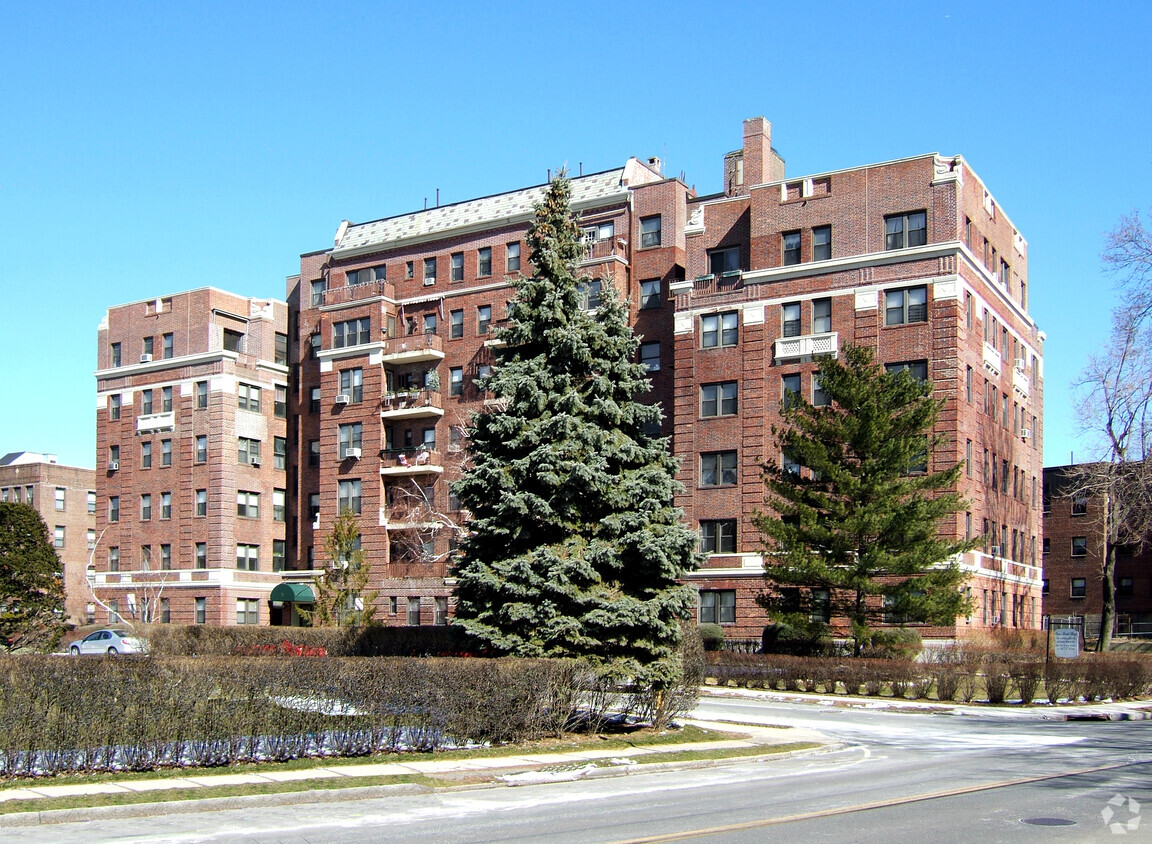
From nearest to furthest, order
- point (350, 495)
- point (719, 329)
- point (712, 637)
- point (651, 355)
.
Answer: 1. point (712, 637)
2. point (719, 329)
3. point (651, 355)
4. point (350, 495)

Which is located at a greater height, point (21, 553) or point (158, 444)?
point (158, 444)

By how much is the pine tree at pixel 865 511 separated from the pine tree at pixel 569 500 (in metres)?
14.8

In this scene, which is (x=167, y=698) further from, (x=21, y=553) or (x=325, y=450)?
(x=325, y=450)

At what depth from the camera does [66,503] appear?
90250 mm

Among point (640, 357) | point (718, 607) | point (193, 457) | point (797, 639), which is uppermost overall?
point (640, 357)

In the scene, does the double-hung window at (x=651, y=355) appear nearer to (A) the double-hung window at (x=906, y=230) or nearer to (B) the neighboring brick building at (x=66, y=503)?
(A) the double-hung window at (x=906, y=230)

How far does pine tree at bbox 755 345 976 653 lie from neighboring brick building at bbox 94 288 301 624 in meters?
36.7

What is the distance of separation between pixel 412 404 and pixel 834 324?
905 inches

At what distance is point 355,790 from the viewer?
15.7 metres

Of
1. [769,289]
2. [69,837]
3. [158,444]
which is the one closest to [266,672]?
[69,837]

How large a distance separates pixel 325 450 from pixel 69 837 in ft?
178

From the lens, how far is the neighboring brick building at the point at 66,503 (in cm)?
8819

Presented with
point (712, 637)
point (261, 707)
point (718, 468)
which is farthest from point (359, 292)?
point (261, 707)

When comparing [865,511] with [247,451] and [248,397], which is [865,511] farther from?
[248,397]
